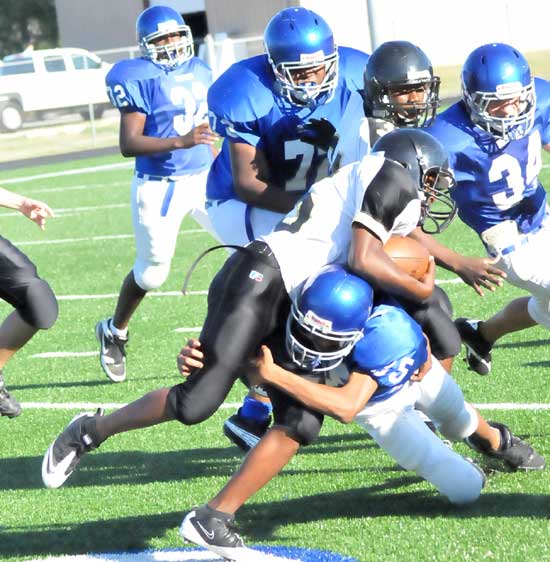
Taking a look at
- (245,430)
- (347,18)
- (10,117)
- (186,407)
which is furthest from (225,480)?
(347,18)

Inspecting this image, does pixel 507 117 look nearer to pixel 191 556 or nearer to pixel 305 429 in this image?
pixel 305 429

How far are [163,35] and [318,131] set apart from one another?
231 cm

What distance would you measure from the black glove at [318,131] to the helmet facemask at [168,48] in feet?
7.31

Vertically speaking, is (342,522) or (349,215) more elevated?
(349,215)

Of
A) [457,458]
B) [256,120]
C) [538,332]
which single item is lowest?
[538,332]

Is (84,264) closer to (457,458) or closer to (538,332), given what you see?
(538,332)

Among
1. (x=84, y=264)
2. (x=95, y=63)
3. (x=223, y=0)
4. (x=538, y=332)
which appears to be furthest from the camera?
(x=223, y=0)

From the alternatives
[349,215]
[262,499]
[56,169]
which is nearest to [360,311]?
[349,215]

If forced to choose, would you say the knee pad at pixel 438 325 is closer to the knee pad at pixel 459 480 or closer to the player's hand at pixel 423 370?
the player's hand at pixel 423 370

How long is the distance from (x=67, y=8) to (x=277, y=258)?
1253 inches

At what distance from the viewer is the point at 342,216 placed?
348 cm

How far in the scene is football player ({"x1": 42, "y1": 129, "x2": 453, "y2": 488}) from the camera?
333 centimetres

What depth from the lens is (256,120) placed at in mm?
4270

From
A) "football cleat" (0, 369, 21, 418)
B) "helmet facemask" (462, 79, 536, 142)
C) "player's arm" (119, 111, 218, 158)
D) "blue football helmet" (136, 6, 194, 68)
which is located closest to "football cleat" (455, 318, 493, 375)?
"helmet facemask" (462, 79, 536, 142)
